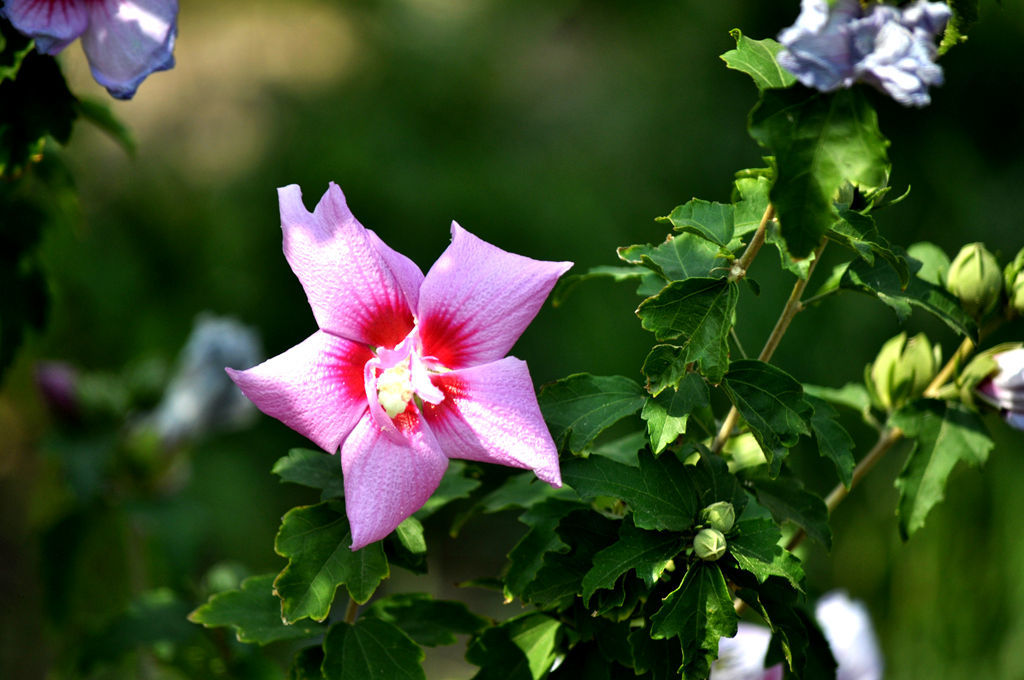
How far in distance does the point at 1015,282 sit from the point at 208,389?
113cm

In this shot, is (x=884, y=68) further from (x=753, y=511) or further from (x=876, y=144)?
(x=753, y=511)

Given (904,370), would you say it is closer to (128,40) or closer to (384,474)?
(384,474)

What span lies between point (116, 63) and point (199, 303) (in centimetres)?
186

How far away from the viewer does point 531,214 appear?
8.77 feet

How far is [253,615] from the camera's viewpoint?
2.44 feet

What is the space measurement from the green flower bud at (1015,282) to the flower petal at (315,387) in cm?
50

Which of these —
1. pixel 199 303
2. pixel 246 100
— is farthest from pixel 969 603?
pixel 246 100

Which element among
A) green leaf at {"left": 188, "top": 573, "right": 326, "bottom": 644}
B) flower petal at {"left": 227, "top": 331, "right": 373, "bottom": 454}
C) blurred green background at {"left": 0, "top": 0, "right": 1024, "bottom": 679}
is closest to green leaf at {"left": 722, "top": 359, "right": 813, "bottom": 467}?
flower petal at {"left": 227, "top": 331, "right": 373, "bottom": 454}

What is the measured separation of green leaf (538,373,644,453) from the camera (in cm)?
63

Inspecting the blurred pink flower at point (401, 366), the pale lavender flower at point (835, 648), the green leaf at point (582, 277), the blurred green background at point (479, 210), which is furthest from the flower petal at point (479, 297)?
the blurred green background at point (479, 210)

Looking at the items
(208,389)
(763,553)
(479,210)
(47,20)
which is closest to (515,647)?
(763,553)

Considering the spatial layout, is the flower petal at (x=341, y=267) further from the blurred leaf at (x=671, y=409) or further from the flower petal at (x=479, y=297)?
the blurred leaf at (x=671, y=409)

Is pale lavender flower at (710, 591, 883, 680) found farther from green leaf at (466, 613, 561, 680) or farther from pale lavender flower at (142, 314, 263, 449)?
pale lavender flower at (142, 314, 263, 449)

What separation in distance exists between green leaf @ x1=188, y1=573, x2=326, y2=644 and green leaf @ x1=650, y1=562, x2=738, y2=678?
0.28 meters
